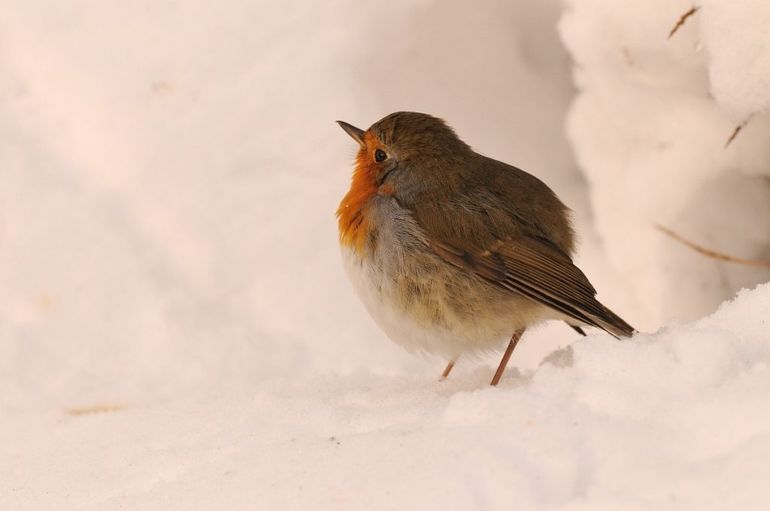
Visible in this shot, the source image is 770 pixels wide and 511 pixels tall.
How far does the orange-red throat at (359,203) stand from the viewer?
11.0ft

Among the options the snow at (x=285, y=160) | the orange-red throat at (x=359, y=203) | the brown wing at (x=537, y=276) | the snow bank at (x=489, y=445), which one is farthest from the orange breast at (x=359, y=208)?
the snow at (x=285, y=160)

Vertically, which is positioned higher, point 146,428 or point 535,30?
point 535,30

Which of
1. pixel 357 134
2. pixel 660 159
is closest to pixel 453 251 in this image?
pixel 357 134

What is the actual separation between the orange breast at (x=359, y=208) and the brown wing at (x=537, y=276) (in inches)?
9.5

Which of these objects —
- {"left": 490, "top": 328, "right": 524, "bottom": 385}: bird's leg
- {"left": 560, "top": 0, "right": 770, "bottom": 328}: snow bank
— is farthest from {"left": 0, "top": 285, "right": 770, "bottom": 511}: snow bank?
{"left": 560, "top": 0, "right": 770, "bottom": 328}: snow bank

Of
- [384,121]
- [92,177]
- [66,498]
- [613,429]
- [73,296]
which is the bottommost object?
[613,429]

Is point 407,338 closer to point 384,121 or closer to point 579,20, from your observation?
point 384,121

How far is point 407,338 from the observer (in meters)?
3.32

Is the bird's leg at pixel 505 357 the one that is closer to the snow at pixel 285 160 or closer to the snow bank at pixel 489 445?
the snow bank at pixel 489 445

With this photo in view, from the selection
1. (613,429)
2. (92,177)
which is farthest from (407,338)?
(92,177)

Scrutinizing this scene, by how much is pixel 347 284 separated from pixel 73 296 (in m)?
1.14

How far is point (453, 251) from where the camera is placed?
3.22 meters

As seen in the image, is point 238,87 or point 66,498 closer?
point 66,498

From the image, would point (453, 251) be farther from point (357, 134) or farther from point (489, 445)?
point (489, 445)
